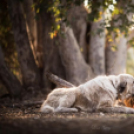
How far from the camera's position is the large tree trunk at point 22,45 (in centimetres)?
930

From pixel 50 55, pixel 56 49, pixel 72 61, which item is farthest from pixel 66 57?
pixel 50 55

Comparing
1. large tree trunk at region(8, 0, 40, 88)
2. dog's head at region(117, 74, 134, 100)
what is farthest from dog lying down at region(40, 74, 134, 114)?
large tree trunk at region(8, 0, 40, 88)

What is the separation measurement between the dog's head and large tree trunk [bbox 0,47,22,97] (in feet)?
15.3

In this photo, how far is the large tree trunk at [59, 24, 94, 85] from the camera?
905 cm

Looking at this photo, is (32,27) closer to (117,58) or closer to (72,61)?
(72,61)

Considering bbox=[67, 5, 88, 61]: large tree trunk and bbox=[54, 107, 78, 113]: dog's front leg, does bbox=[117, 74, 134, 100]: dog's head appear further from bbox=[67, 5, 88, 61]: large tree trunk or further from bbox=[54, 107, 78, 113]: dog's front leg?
bbox=[67, 5, 88, 61]: large tree trunk

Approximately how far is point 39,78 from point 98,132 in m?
6.87

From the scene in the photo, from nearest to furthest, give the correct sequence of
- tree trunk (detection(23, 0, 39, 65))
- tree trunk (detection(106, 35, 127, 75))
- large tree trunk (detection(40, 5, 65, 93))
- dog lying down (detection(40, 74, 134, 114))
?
dog lying down (detection(40, 74, 134, 114)) < large tree trunk (detection(40, 5, 65, 93)) < tree trunk (detection(106, 35, 127, 75)) < tree trunk (detection(23, 0, 39, 65))

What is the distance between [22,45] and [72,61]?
7.11ft

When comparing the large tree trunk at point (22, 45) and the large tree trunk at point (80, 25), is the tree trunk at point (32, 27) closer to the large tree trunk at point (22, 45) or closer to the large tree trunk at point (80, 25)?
the large tree trunk at point (22, 45)

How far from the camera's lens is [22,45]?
9305 mm

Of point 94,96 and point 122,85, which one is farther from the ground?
point 122,85

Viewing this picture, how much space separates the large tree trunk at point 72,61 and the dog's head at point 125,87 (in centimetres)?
368

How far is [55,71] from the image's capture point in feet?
31.4
